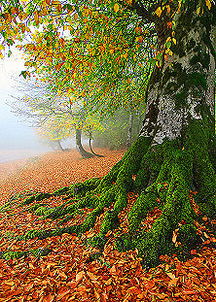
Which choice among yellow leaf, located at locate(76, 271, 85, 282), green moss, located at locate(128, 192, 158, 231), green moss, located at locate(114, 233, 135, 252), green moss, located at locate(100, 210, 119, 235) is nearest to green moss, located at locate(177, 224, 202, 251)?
green moss, located at locate(128, 192, 158, 231)

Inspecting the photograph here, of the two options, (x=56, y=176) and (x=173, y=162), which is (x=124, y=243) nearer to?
(x=173, y=162)

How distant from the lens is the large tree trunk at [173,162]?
275 centimetres

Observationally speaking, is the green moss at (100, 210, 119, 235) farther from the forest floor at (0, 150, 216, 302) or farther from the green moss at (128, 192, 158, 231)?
the green moss at (128, 192, 158, 231)

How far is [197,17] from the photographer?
12.6ft

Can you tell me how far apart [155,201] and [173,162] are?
2.79 feet

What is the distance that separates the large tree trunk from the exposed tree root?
1 cm

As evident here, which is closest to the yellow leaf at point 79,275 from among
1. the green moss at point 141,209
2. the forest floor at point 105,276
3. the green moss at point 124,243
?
the forest floor at point 105,276

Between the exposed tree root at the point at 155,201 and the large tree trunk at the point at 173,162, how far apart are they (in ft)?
0.04

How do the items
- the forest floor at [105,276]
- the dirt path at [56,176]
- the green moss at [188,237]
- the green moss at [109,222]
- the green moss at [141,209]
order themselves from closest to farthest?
the forest floor at [105,276] < the green moss at [188,237] < the green moss at [141,209] < the green moss at [109,222] < the dirt path at [56,176]

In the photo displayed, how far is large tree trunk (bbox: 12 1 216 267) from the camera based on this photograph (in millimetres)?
2750

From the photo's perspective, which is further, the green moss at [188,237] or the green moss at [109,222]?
the green moss at [109,222]

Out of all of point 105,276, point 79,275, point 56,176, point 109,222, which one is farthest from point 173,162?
point 56,176

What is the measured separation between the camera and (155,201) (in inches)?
126

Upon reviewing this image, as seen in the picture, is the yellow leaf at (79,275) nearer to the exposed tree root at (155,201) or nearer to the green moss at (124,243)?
the exposed tree root at (155,201)
